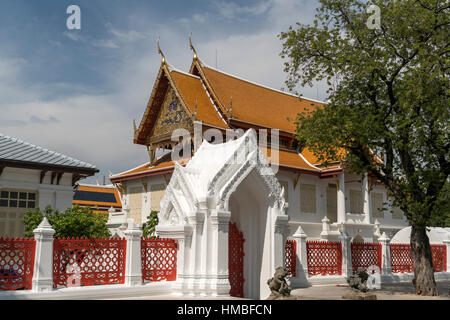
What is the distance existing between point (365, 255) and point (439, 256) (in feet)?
16.8

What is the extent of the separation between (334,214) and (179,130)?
9.54 m

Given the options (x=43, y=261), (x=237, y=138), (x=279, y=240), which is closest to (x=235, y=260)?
(x=279, y=240)

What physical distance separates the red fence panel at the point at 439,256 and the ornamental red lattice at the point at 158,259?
515 inches

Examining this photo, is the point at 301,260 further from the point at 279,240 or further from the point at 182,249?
the point at 182,249

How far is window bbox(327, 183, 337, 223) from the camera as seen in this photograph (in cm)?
2636

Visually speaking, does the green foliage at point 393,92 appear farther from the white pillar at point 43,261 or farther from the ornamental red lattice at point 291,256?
the white pillar at point 43,261

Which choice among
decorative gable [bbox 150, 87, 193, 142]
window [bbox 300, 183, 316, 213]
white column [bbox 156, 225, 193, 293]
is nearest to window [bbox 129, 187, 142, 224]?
decorative gable [bbox 150, 87, 193, 142]

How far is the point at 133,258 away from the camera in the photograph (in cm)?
912

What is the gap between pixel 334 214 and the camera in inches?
1042

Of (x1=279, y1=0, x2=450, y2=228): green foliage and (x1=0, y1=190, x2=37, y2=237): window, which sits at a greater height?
(x1=279, y1=0, x2=450, y2=228): green foliage

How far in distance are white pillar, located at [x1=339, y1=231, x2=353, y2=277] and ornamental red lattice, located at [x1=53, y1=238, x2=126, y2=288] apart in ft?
26.6

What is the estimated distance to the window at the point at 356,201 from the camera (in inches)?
1083

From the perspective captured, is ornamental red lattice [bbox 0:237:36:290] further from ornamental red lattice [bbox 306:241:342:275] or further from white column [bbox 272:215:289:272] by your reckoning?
ornamental red lattice [bbox 306:241:342:275]
